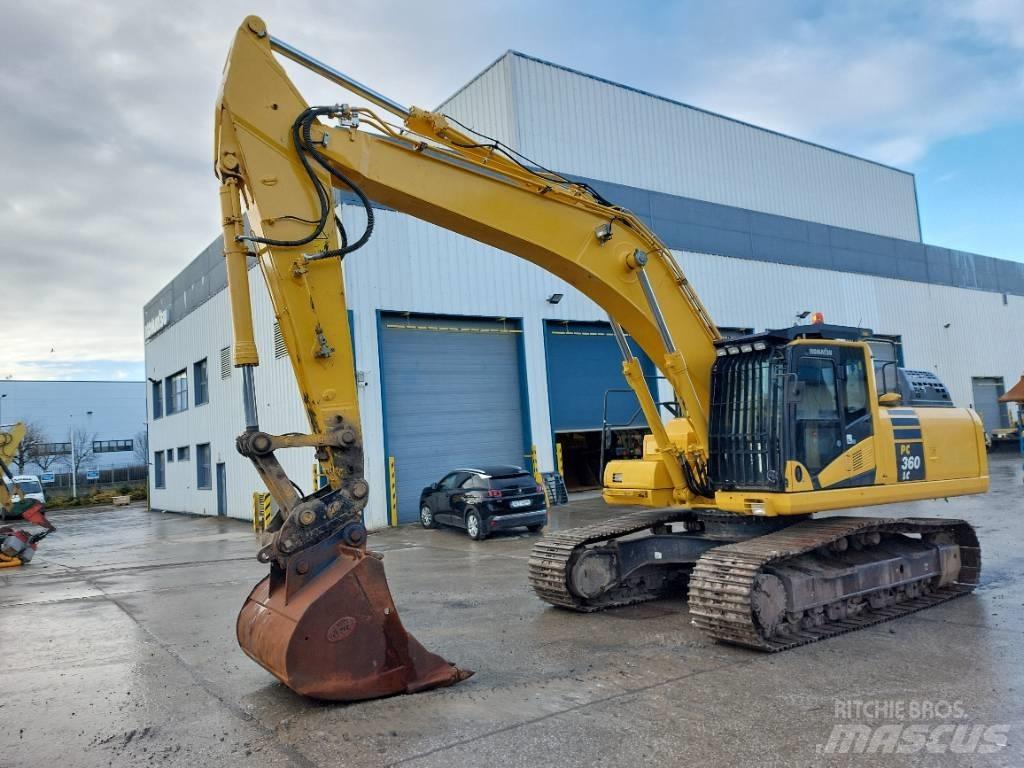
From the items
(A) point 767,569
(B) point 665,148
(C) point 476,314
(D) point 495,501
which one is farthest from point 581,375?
(A) point 767,569

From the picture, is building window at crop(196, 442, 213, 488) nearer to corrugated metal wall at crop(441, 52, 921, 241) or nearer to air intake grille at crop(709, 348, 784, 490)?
corrugated metal wall at crop(441, 52, 921, 241)

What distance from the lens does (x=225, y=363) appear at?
26.8m

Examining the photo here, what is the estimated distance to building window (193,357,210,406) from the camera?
2969cm

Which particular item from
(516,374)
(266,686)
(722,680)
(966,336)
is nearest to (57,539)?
(516,374)

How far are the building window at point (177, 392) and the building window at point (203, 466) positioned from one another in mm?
2410

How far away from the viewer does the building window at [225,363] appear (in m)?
26.6

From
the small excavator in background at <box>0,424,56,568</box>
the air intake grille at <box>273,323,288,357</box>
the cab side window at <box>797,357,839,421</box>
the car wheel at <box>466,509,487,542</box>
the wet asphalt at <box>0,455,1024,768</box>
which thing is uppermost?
the air intake grille at <box>273,323,288,357</box>

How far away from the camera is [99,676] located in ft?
22.2

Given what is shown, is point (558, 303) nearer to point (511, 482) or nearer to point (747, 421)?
point (511, 482)

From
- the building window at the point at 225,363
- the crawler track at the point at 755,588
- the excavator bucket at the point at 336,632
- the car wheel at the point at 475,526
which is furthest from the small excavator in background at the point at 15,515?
the crawler track at the point at 755,588

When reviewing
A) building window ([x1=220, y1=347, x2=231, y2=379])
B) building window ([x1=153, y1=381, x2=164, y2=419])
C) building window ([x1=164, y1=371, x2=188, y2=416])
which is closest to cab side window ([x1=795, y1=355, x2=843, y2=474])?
building window ([x1=220, y1=347, x2=231, y2=379])

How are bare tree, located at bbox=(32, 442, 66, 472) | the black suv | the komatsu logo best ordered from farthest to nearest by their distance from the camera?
bare tree, located at bbox=(32, 442, 66, 472)
the komatsu logo
the black suv

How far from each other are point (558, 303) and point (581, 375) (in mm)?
2282

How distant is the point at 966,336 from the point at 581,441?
19.8 meters
